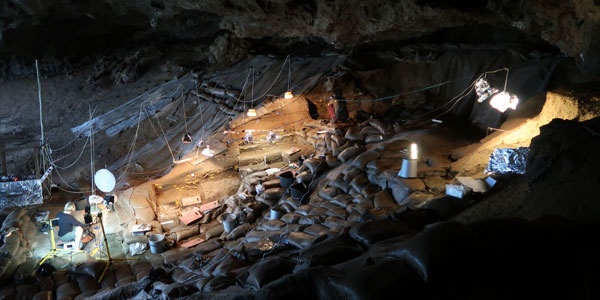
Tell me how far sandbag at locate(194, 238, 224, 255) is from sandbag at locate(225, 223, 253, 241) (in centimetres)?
24

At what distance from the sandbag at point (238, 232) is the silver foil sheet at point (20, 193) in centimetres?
489

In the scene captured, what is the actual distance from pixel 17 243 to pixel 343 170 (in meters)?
7.13

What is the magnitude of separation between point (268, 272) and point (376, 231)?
1.39 m

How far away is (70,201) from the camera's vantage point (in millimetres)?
8969

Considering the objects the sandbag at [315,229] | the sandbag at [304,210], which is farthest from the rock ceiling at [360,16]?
the sandbag at [315,229]

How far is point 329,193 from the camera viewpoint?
749 cm

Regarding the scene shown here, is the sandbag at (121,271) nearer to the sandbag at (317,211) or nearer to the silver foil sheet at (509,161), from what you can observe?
the sandbag at (317,211)

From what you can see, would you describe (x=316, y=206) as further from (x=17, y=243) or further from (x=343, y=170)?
(x=17, y=243)

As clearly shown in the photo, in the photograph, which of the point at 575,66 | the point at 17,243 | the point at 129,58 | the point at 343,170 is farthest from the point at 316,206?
the point at 129,58

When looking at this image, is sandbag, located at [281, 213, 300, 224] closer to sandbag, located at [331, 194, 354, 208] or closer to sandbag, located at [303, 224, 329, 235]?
sandbag, located at [303, 224, 329, 235]

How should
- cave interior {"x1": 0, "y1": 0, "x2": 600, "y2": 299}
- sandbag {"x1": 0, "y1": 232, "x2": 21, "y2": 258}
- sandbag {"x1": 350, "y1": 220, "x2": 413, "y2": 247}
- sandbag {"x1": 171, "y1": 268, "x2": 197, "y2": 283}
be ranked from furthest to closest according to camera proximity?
sandbag {"x1": 0, "y1": 232, "x2": 21, "y2": 258}, sandbag {"x1": 171, "y1": 268, "x2": 197, "y2": 283}, sandbag {"x1": 350, "y1": 220, "x2": 413, "y2": 247}, cave interior {"x1": 0, "y1": 0, "x2": 600, "y2": 299}

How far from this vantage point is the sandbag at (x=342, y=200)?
276 inches

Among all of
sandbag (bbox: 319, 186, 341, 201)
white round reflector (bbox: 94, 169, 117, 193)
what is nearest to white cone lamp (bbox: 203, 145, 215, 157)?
white round reflector (bbox: 94, 169, 117, 193)

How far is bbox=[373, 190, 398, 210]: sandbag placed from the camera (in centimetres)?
635
